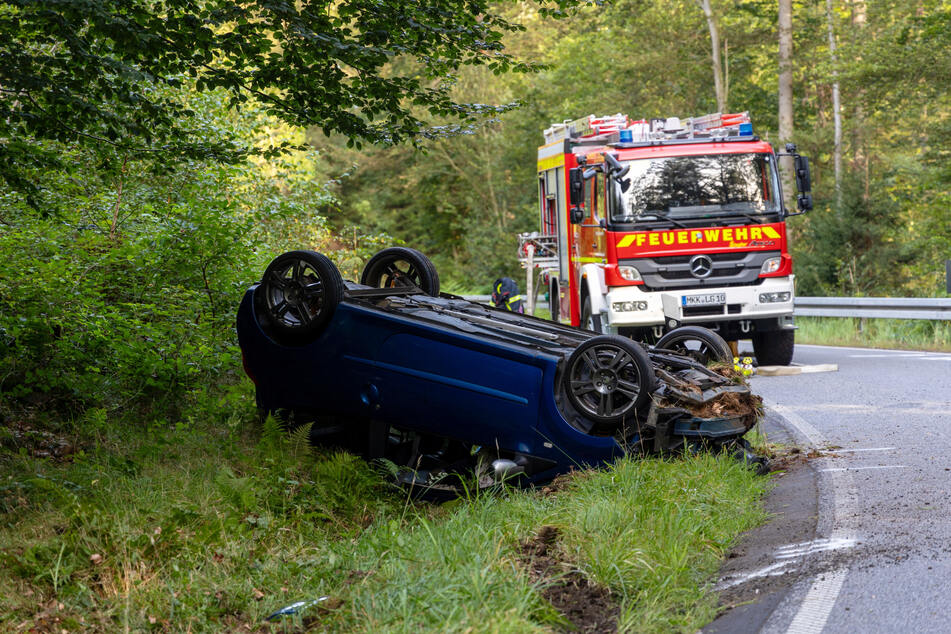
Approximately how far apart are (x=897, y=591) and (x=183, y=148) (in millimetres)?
6454

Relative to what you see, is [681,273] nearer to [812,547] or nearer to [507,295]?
[507,295]

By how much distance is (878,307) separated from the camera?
685 inches

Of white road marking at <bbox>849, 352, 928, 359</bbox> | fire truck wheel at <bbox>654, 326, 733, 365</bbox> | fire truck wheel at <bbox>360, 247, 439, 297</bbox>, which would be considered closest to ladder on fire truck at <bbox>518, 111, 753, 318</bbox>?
white road marking at <bbox>849, 352, 928, 359</bbox>

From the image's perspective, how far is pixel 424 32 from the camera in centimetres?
765

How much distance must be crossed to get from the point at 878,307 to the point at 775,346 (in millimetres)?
5164

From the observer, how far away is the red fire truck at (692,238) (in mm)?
12531

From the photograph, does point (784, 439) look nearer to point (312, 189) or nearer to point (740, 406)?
point (740, 406)

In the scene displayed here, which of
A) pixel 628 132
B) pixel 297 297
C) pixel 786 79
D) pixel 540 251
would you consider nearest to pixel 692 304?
pixel 628 132

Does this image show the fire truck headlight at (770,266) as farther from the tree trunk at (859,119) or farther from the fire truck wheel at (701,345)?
the tree trunk at (859,119)

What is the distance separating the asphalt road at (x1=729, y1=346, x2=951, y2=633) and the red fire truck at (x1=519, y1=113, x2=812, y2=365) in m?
→ 2.49

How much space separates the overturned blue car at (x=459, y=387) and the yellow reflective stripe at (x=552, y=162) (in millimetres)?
9096

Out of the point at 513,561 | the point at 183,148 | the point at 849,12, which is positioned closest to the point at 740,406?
the point at 513,561

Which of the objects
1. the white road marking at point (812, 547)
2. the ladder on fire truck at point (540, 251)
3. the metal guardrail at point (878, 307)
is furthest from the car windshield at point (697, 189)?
the white road marking at point (812, 547)

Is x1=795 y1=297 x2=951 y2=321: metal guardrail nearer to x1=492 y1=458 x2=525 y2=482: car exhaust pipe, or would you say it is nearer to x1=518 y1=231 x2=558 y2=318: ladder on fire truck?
x1=518 y1=231 x2=558 y2=318: ladder on fire truck
